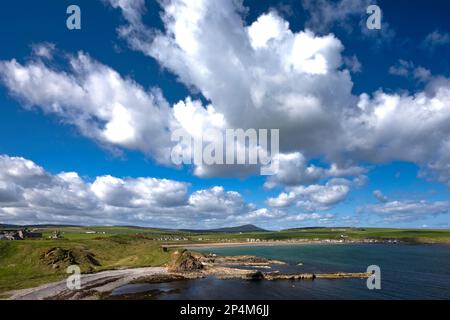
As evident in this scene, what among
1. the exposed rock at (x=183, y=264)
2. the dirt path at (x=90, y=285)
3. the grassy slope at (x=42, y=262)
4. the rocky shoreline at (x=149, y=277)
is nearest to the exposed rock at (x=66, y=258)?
the grassy slope at (x=42, y=262)

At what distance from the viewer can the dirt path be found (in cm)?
7812

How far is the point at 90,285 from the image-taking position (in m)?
93.6

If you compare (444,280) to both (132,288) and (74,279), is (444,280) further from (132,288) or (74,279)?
(74,279)

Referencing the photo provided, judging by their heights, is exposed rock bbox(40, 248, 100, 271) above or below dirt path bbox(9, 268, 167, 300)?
above

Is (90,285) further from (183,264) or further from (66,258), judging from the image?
(183,264)

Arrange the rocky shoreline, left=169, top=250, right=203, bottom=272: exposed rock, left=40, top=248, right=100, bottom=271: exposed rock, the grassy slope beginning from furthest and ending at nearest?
left=169, top=250, right=203, bottom=272: exposed rock
left=40, top=248, right=100, bottom=271: exposed rock
the grassy slope
the rocky shoreline

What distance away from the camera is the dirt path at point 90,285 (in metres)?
78.1

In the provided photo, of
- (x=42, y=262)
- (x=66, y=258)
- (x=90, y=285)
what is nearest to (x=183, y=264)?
(x=90, y=285)

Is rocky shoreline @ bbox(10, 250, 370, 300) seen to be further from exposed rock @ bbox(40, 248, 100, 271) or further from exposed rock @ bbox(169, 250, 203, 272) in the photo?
exposed rock @ bbox(40, 248, 100, 271)

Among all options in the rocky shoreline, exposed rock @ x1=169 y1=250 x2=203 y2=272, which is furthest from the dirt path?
exposed rock @ x1=169 y1=250 x2=203 y2=272

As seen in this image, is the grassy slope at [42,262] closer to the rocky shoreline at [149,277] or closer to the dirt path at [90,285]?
the dirt path at [90,285]
